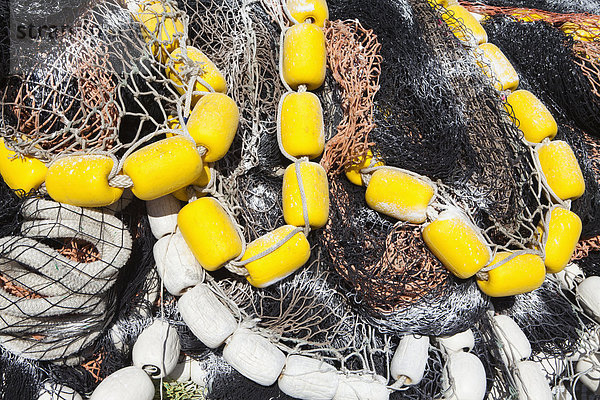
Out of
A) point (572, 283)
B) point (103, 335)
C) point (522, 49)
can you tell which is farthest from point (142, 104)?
point (572, 283)

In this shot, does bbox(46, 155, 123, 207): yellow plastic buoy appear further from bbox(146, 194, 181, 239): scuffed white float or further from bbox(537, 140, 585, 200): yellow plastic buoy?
bbox(537, 140, 585, 200): yellow plastic buoy

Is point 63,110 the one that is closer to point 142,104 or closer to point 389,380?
point 142,104

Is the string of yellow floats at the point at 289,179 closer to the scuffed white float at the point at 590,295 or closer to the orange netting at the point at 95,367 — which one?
the scuffed white float at the point at 590,295

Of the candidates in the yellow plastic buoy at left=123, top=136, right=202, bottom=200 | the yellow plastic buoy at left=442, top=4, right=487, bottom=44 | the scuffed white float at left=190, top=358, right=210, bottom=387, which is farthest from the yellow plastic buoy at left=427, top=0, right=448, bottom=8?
the scuffed white float at left=190, top=358, right=210, bottom=387

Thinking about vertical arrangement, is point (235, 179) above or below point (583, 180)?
below

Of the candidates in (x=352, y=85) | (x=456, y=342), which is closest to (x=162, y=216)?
(x=352, y=85)

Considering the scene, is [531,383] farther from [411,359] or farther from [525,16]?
[525,16]
